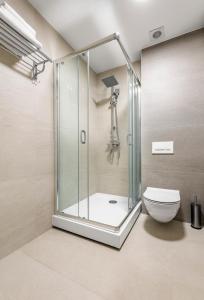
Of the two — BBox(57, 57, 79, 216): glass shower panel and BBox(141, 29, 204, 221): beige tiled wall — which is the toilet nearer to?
BBox(141, 29, 204, 221): beige tiled wall

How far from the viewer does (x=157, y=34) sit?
75.7 inches

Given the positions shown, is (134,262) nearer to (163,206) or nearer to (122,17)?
(163,206)

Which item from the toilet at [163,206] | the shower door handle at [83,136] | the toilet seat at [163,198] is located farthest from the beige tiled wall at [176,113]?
the shower door handle at [83,136]

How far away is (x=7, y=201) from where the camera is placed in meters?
1.27

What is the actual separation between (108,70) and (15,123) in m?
2.04

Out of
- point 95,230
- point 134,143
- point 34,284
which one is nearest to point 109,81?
point 134,143

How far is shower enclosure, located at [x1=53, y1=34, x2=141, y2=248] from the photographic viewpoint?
1.66 meters

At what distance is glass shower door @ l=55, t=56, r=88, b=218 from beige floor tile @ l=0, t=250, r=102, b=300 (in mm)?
619

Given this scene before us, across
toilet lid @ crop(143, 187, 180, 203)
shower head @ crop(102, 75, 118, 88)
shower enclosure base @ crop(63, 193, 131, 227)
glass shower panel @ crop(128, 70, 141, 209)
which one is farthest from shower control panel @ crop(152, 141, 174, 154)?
shower head @ crop(102, 75, 118, 88)

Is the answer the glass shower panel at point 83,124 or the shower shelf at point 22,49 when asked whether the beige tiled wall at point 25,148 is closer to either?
the shower shelf at point 22,49

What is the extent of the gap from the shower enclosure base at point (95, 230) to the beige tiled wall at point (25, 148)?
18 cm

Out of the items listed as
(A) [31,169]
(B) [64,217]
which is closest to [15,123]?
(A) [31,169]

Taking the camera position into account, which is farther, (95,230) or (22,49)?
(95,230)

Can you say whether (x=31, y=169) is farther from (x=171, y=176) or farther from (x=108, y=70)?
(x=108, y=70)
